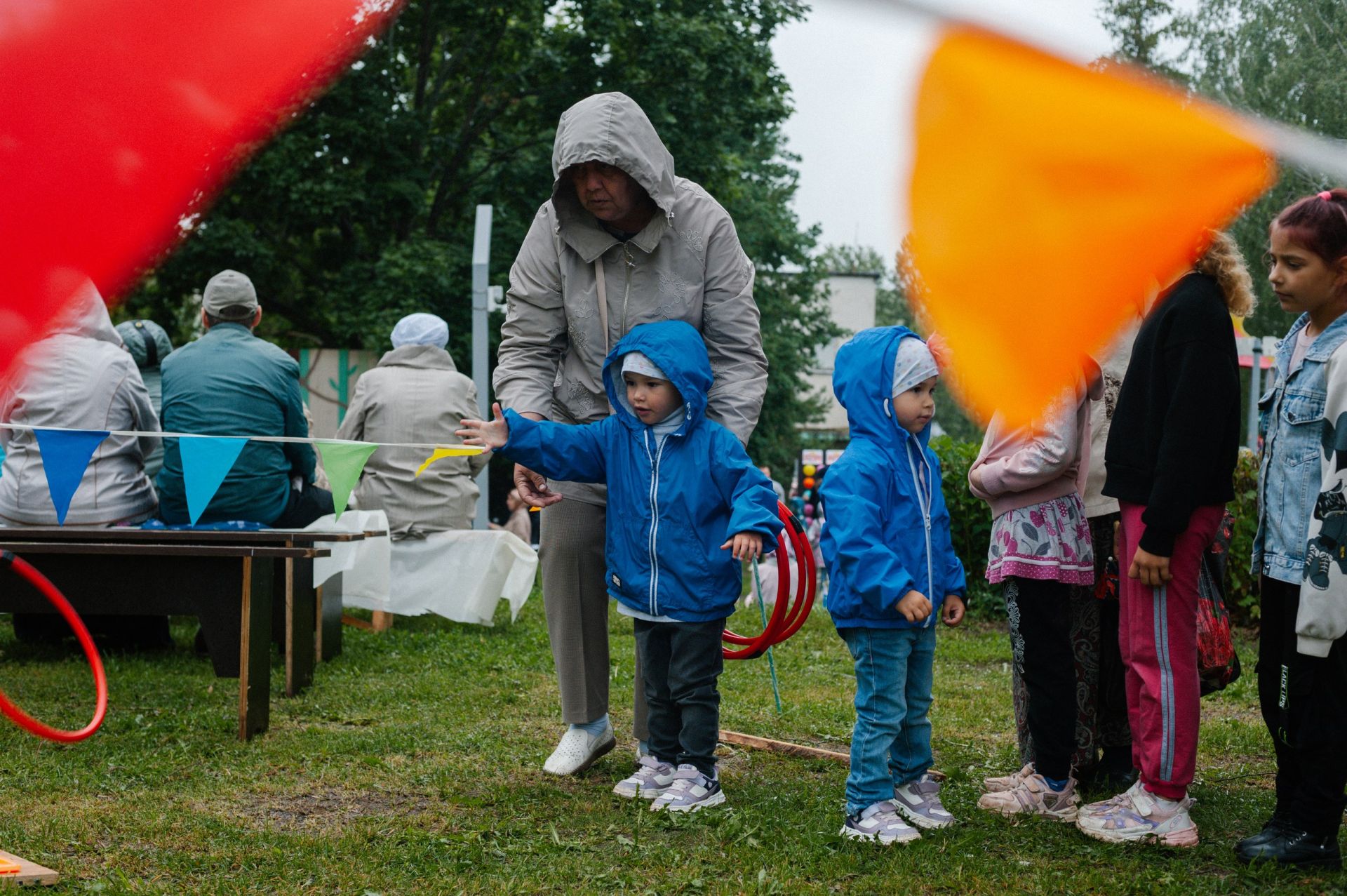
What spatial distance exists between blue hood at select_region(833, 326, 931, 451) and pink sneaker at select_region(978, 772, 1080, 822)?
1084mm

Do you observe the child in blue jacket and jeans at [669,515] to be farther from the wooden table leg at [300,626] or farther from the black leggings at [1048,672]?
the wooden table leg at [300,626]

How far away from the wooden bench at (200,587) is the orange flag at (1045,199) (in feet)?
→ 8.94

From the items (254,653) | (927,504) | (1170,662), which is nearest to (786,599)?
(927,504)

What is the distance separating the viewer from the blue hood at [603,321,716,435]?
158 inches

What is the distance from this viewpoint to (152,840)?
11.8 ft

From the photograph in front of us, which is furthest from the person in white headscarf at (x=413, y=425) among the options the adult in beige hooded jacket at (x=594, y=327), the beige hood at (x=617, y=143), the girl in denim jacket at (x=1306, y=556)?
the girl in denim jacket at (x=1306, y=556)

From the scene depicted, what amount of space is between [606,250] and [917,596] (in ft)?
5.16

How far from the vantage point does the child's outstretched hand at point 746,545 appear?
3.73 m

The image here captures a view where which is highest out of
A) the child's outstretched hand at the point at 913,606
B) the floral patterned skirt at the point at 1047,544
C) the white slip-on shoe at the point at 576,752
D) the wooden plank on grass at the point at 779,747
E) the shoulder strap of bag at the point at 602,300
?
the shoulder strap of bag at the point at 602,300

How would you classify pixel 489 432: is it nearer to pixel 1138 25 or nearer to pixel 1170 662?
pixel 1170 662

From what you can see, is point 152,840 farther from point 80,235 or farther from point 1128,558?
point 1128,558

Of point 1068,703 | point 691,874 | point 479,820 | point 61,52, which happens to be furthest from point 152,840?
point 1068,703

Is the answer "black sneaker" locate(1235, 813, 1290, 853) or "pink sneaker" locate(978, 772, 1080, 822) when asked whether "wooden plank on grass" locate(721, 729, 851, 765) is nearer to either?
"pink sneaker" locate(978, 772, 1080, 822)

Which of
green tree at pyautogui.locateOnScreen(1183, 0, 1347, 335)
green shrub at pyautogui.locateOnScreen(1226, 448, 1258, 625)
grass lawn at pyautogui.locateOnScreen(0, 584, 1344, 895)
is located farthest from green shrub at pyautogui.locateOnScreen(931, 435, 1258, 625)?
grass lawn at pyautogui.locateOnScreen(0, 584, 1344, 895)
